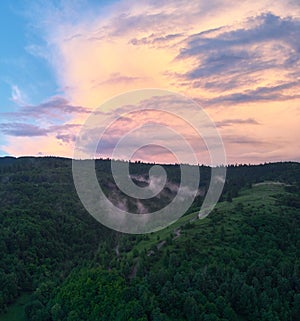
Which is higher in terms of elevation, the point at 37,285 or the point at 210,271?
the point at 210,271

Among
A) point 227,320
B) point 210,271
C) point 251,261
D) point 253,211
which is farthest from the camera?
point 253,211

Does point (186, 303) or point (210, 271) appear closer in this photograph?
point (186, 303)

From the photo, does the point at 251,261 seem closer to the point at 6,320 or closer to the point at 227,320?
the point at 227,320

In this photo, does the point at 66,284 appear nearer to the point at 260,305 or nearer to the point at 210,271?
the point at 210,271

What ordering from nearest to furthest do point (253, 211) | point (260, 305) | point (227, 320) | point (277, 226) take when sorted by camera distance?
point (227, 320) → point (260, 305) → point (277, 226) → point (253, 211)

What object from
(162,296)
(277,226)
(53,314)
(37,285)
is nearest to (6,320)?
(37,285)

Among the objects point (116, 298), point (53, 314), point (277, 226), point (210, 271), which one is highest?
point (277, 226)

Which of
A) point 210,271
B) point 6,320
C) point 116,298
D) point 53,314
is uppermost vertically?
point 210,271

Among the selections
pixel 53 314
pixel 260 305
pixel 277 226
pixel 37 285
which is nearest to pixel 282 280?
pixel 260 305

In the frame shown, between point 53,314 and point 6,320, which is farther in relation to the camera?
point 6,320
